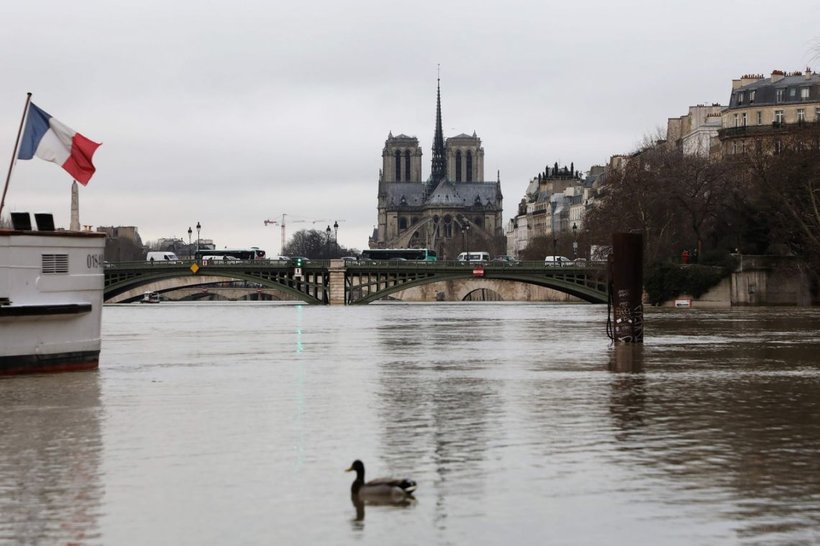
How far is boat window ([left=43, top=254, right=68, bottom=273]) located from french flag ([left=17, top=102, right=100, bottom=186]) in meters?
1.70

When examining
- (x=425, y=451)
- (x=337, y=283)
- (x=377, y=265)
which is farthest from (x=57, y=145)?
(x=337, y=283)

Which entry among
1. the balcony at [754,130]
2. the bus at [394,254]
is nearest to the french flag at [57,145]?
the balcony at [754,130]

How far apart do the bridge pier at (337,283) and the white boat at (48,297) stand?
86245 millimetres

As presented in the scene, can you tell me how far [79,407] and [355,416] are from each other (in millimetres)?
4947

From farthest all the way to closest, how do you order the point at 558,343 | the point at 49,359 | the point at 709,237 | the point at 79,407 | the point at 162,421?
1. the point at 709,237
2. the point at 558,343
3. the point at 49,359
4. the point at 79,407
5. the point at 162,421

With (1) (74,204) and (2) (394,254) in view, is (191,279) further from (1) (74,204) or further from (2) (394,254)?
(1) (74,204)

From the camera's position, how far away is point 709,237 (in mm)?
100750

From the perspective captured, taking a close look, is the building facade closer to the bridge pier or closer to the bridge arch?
the bridge pier

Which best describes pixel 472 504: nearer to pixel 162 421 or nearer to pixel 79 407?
pixel 162 421

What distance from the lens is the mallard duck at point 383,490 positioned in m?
15.6

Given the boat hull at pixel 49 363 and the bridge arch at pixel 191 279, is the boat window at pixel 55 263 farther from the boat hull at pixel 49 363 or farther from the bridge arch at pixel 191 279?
the bridge arch at pixel 191 279

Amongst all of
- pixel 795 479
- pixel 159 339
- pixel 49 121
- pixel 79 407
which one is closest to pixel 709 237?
pixel 159 339

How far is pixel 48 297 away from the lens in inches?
1314

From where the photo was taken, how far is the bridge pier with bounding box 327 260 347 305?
122 metres
